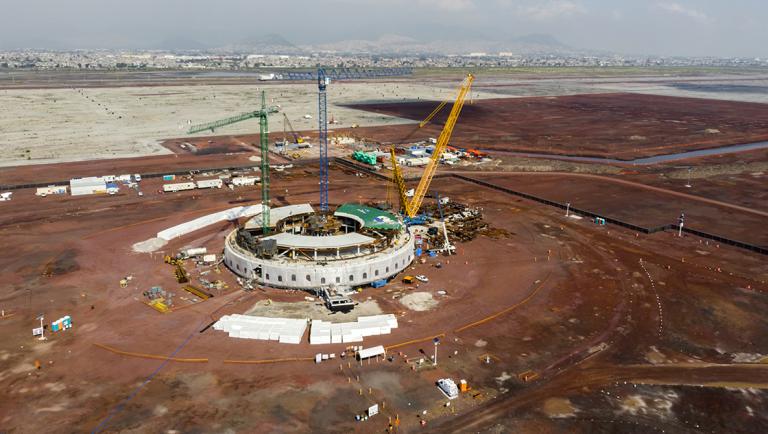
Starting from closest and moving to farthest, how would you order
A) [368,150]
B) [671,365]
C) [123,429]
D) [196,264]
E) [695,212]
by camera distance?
[123,429] → [671,365] → [196,264] → [695,212] → [368,150]

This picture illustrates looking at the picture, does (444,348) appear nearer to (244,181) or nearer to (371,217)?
(371,217)

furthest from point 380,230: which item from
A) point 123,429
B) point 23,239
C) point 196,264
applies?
point 23,239

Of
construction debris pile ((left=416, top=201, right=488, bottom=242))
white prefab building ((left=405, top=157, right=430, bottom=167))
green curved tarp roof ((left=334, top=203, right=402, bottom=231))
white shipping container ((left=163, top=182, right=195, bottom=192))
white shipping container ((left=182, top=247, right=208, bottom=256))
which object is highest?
white prefab building ((left=405, top=157, right=430, bottom=167))

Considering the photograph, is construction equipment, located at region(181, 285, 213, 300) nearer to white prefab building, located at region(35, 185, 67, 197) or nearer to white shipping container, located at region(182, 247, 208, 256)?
white shipping container, located at region(182, 247, 208, 256)

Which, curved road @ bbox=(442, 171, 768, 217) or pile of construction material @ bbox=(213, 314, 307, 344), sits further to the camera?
curved road @ bbox=(442, 171, 768, 217)

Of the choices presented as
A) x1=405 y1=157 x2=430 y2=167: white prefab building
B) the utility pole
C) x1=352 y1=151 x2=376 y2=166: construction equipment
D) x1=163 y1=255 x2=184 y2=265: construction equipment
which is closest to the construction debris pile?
the utility pole

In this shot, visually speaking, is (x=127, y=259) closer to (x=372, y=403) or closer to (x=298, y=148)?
(x=372, y=403)
